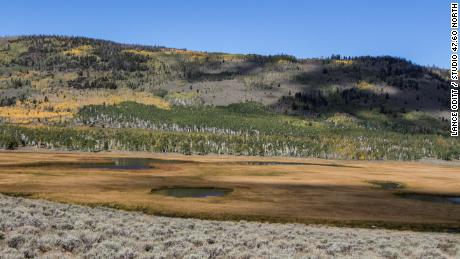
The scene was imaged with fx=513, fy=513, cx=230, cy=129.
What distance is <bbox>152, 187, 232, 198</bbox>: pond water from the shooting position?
8100cm

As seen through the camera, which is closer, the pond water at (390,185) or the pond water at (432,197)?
the pond water at (432,197)

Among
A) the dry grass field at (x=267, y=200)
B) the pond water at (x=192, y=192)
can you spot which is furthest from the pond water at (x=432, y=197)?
the pond water at (x=192, y=192)

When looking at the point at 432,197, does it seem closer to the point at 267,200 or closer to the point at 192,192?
the point at 267,200

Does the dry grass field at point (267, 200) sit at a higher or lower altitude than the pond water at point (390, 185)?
higher

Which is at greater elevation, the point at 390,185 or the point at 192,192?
the point at 192,192

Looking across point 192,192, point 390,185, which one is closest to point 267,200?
point 192,192

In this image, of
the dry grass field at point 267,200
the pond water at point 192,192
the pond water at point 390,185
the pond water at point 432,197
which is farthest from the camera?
the pond water at point 390,185

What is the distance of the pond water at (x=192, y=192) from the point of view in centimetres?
8100

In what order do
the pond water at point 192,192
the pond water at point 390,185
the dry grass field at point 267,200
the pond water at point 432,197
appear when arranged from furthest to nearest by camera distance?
1. the pond water at point 390,185
2. the pond water at point 432,197
3. the pond water at point 192,192
4. the dry grass field at point 267,200

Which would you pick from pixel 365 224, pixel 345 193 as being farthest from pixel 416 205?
pixel 365 224

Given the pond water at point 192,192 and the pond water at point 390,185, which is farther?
the pond water at point 390,185

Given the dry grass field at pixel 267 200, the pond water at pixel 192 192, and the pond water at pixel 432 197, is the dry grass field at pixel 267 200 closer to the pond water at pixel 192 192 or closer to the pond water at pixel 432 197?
the pond water at pixel 192 192

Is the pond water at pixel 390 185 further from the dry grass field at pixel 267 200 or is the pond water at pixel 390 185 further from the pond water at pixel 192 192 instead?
the pond water at pixel 192 192

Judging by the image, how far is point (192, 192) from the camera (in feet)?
283
